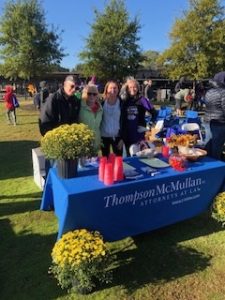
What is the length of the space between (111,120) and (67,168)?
1.34m

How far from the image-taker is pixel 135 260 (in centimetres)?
371

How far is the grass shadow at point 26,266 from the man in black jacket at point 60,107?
1399mm

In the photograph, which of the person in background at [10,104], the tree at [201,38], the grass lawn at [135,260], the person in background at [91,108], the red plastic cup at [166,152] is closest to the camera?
the grass lawn at [135,260]

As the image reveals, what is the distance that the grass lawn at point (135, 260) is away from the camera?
319cm

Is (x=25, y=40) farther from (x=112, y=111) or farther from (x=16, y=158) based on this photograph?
(x=112, y=111)

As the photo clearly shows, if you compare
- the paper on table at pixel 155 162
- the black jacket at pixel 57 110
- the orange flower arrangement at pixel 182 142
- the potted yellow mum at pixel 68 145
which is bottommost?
the paper on table at pixel 155 162

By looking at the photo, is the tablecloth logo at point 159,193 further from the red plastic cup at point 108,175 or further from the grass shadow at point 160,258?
the grass shadow at point 160,258

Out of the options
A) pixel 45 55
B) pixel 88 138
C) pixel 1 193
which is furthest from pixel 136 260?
pixel 45 55

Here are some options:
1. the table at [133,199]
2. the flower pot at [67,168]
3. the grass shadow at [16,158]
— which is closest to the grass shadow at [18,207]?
the table at [133,199]

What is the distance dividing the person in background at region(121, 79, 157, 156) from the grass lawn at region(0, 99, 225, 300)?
143cm

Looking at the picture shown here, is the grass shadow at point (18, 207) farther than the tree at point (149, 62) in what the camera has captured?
No

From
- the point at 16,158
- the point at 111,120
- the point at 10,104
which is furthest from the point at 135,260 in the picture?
the point at 10,104

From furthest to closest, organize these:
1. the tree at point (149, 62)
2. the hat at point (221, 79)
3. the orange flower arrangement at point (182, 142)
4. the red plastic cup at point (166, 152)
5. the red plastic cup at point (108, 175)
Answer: the tree at point (149, 62), the hat at point (221, 79), the orange flower arrangement at point (182, 142), the red plastic cup at point (166, 152), the red plastic cup at point (108, 175)

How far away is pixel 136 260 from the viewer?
3707mm
